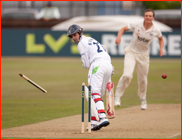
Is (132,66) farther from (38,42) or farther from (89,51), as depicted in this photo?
(38,42)

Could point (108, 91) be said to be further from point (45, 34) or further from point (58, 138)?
point (45, 34)

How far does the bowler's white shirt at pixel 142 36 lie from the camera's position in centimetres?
994

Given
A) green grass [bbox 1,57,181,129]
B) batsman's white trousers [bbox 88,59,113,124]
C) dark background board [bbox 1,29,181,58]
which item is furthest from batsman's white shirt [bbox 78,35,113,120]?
dark background board [bbox 1,29,181,58]

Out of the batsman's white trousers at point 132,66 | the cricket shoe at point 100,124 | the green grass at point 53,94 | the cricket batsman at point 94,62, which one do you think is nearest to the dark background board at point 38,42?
the green grass at point 53,94

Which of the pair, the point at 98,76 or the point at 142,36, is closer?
the point at 98,76

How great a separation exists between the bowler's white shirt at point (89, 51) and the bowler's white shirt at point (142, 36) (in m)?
2.77

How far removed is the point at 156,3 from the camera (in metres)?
58.0

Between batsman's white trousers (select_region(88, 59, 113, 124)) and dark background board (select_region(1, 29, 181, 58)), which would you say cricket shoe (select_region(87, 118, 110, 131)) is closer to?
batsman's white trousers (select_region(88, 59, 113, 124))

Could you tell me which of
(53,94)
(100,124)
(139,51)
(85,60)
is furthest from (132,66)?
(53,94)

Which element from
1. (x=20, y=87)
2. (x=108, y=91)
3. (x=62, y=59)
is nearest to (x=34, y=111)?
(x=108, y=91)

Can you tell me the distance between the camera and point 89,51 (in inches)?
287

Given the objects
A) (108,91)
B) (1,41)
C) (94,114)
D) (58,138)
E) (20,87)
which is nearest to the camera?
(58,138)

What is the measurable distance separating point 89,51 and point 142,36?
9.80 feet

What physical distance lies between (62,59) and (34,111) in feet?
61.4
